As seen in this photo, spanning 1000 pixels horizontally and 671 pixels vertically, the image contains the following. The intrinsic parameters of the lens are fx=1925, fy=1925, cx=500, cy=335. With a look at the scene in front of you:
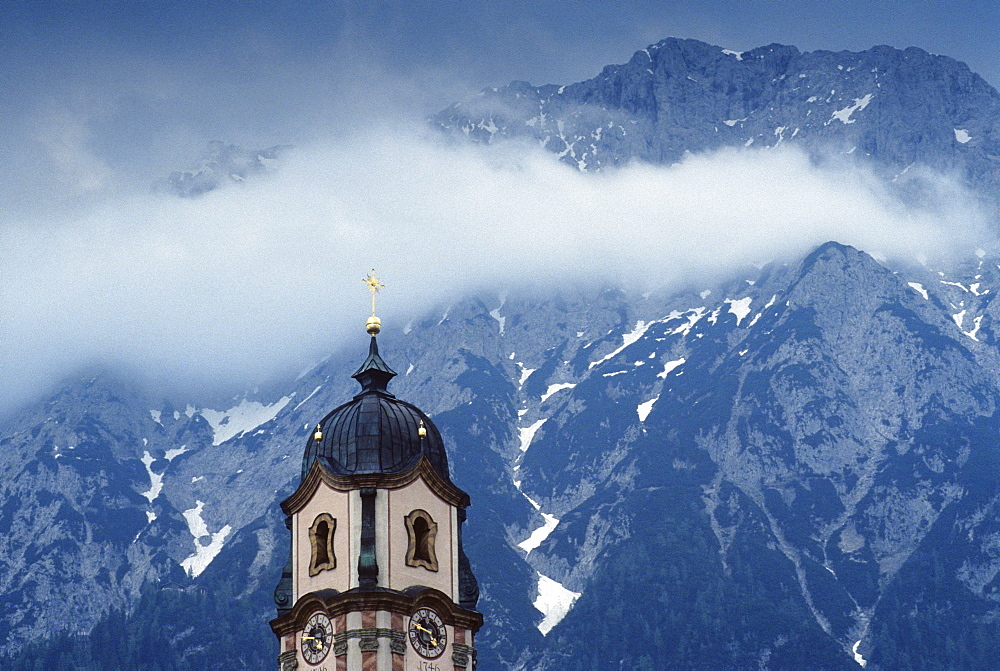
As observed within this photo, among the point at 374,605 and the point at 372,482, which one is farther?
the point at 372,482

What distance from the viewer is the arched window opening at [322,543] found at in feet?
267

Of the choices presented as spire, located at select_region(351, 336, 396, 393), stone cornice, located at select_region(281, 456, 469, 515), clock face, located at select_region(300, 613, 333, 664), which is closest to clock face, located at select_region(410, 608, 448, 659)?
clock face, located at select_region(300, 613, 333, 664)

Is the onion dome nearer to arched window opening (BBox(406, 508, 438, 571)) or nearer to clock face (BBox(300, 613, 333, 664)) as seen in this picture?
arched window opening (BBox(406, 508, 438, 571))

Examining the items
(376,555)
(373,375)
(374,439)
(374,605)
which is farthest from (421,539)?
(373,375)

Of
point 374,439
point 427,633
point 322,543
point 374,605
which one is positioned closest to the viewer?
point 374,605

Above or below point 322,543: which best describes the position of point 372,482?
above

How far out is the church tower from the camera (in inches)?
3095

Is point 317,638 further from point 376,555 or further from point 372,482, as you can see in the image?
point 372,482

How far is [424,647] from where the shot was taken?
7931 cm

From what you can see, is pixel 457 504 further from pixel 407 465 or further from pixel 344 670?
pixel 344 670

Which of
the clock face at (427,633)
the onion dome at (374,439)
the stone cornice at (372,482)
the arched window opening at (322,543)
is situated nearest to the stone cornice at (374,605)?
the clock face at (427,633)

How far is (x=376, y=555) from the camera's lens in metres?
80.1

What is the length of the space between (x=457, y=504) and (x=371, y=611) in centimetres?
806

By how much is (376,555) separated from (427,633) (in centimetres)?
386
